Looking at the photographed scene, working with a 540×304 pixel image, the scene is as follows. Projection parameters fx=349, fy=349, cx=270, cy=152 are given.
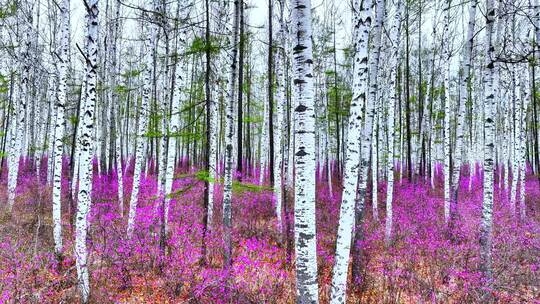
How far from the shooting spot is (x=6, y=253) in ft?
22.1

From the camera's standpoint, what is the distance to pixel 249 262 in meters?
6.27

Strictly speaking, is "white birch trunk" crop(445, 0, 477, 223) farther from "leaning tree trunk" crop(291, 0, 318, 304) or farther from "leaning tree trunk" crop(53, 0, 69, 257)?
"leaning tree trunk" crop(53, 0, 69, 257)

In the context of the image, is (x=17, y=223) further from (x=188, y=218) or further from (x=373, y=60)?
(x=373, y=60)

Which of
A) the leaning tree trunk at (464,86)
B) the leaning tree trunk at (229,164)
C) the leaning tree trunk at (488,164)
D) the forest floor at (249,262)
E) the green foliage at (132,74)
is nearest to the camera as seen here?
the forest floor at (249,262)

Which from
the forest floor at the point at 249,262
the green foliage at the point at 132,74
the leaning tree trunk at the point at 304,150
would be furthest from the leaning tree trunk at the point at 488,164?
the green foliage at the point at 132,74

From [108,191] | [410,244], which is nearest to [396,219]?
[410,244]

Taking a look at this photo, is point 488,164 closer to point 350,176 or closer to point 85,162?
point 350,176

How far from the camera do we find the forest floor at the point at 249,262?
5.58 metres

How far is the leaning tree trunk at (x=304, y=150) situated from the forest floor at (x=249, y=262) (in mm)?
1749

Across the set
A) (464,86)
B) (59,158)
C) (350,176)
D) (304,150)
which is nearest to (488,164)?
(350,176)

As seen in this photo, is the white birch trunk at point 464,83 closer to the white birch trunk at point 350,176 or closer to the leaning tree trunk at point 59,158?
the white birch trunk at point 350,176

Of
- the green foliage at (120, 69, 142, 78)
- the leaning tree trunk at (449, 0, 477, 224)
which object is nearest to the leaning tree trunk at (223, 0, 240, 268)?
the green foliage at (120, 69, 142, 78)

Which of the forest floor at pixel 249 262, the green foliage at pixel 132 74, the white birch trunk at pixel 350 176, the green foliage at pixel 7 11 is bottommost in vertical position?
the forest floor at pixel 249 262

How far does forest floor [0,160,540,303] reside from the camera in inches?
220
